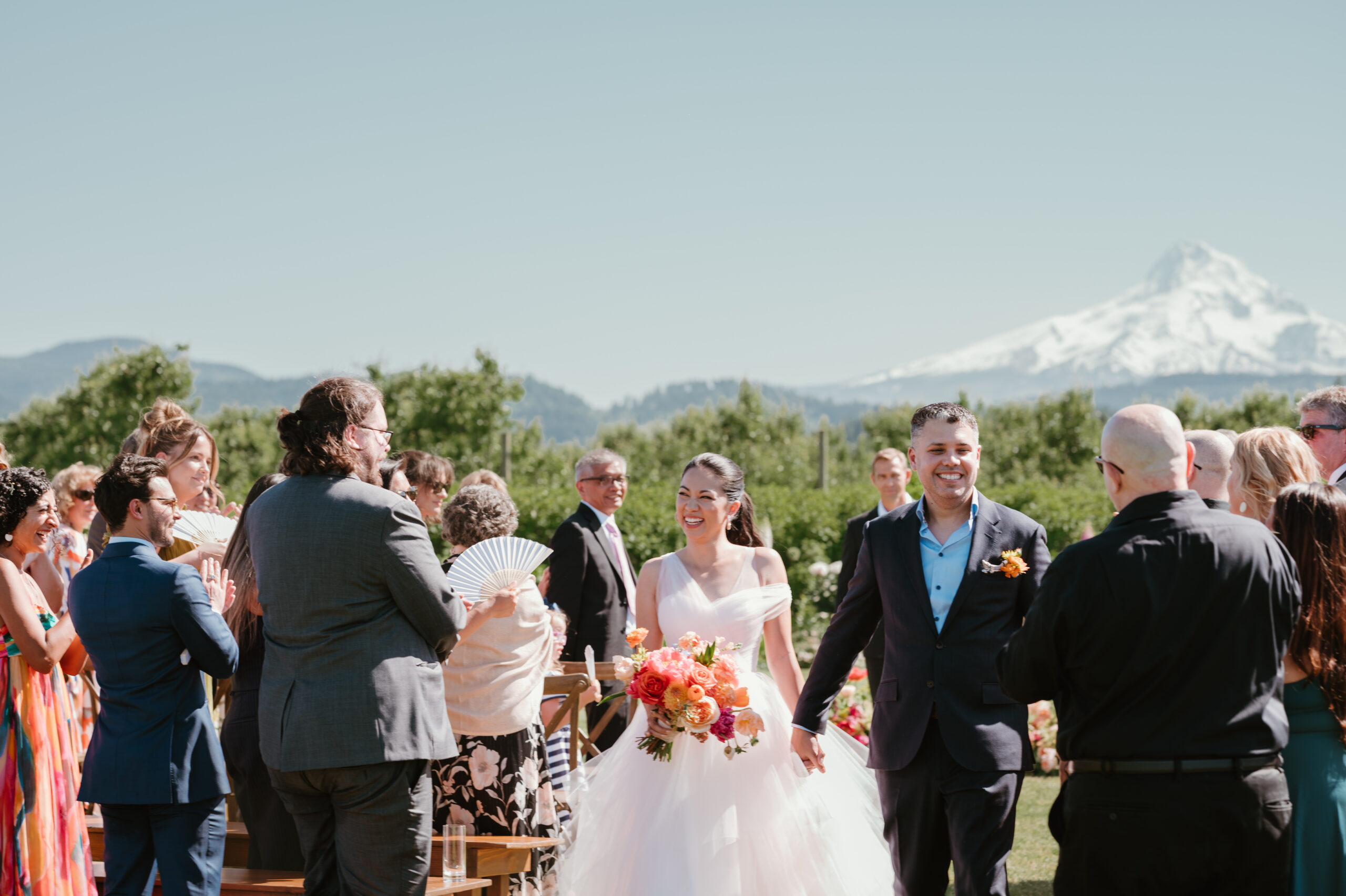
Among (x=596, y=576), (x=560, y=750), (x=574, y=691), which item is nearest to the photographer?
(x=574, y=691)

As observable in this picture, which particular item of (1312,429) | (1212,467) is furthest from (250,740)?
(1312,429)

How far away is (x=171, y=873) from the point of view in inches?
162

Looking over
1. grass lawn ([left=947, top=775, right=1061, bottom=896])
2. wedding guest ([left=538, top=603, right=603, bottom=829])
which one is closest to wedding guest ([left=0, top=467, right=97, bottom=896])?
wedding guest ([left=538, top=603, right=603, bottom=829])

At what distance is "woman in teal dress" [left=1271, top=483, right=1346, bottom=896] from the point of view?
3658mm

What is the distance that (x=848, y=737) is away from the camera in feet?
18.7

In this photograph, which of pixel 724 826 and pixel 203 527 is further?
pixel 203 527

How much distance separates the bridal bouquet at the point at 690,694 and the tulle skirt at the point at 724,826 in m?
0.13

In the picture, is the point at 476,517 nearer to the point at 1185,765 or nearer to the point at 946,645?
the point at 946,645

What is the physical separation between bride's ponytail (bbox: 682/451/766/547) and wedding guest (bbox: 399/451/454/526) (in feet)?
5.98

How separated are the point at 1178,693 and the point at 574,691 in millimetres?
3365

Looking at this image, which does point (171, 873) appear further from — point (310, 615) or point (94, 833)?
point (94, 833)

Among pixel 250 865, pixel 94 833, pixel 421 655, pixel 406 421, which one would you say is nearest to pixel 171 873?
pixel 250 865

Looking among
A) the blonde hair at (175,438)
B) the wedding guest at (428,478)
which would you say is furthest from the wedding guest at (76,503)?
the wedding guest at (428,478)

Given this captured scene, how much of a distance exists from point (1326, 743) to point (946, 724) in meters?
1.23
